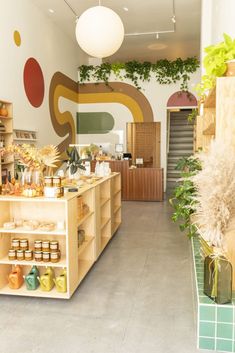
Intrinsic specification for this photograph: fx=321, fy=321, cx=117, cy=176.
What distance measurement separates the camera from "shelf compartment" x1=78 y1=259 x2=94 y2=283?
360cm

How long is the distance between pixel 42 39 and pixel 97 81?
9.77ft

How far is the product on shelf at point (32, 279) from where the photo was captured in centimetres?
324

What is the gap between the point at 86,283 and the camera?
3625 millimetres

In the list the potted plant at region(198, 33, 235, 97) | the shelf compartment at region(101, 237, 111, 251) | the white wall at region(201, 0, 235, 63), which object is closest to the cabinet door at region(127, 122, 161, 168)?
the white wall at region(201, 0, 235, 63)

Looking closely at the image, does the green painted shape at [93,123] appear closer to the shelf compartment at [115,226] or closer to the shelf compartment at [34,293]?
the shelf compartment at [115,226]

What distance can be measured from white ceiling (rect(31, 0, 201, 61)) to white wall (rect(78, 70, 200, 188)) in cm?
129

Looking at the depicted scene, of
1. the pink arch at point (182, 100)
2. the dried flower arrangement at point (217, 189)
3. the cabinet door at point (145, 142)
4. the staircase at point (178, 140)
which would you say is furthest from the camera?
the staircase at point (178, 140)

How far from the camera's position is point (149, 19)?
845 centimetres

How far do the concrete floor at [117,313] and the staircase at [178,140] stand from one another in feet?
24.8

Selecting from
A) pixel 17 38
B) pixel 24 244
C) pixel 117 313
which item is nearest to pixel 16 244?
pixel 24 244

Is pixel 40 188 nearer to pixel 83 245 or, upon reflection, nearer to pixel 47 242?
pixel 47 242

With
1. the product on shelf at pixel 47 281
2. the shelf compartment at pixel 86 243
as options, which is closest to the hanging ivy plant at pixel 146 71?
the shelf compartment at pixel 86 243

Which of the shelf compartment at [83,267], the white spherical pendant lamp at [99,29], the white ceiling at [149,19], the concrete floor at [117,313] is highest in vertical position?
the white ceiling at [149,19]

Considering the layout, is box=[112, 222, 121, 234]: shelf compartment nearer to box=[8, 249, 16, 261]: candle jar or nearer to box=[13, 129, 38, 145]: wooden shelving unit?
box=[8, 249, 16, 261]: candle jar
